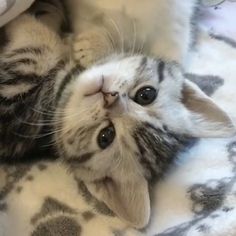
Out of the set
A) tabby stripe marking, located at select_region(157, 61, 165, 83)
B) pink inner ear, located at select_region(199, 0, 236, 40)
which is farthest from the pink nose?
pink inner ear, located at select_region(199, 0, 236, 40)

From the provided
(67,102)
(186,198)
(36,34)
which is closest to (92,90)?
(67,102)

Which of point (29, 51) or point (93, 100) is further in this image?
point (29, 51)

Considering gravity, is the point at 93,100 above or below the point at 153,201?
above

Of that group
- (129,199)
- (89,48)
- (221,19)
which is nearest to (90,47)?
(89,48)

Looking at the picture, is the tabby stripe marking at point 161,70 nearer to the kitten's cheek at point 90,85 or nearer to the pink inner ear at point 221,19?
the kitten's cheek at point 90,85

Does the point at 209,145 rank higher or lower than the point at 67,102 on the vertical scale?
lower

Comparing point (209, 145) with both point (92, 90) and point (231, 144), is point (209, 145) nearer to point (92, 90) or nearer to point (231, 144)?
point (231, 144)

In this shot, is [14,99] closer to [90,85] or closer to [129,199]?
[90,85]
